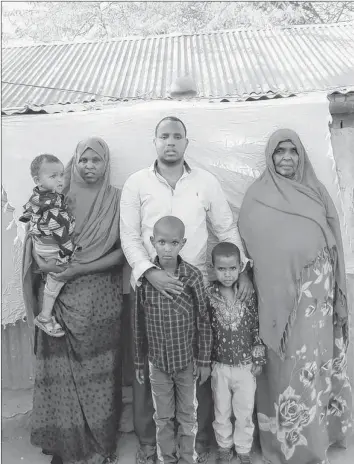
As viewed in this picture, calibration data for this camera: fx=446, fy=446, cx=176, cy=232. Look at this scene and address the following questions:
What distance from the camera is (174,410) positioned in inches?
91.3

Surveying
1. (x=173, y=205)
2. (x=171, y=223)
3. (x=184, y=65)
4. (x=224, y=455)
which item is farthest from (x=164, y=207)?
(x=184, y=65)

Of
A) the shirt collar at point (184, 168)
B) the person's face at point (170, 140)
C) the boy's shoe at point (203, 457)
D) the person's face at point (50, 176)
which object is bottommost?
the boy's shoe at point (203, 457)

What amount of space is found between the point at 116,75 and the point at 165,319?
3.85m

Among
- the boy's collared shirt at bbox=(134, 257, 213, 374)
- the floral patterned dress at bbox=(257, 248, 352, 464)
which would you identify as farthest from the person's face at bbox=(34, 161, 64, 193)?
the floral patterned dress at bbox=(257, 248, 352, 464)

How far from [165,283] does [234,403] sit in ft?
2.53

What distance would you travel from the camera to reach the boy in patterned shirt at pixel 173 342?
215 centimetres

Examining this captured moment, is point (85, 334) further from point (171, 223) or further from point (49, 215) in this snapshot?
point (171, 223)

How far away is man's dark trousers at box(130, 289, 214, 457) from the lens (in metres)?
2.43

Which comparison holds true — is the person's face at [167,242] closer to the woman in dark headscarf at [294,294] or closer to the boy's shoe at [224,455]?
the woman in dark headscarf at [294,294]

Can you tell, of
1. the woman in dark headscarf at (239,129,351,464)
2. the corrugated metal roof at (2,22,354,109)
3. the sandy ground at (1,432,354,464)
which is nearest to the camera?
the woman in dark headscarf at (239,129,351,464)

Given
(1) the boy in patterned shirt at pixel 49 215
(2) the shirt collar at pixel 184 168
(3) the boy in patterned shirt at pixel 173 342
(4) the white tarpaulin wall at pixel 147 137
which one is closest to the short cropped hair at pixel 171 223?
(3) the boy in patterned shirt at pixel 173 342

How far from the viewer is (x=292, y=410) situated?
2.35 meters

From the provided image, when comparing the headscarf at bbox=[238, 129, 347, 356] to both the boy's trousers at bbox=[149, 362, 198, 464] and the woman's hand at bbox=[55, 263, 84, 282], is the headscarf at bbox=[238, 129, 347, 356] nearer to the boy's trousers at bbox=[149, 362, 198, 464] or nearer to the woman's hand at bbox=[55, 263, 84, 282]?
the boy's trousers at bbox=[149, 362, 198, 464]

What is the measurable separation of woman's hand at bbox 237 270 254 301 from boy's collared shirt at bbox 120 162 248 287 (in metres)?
0.09
